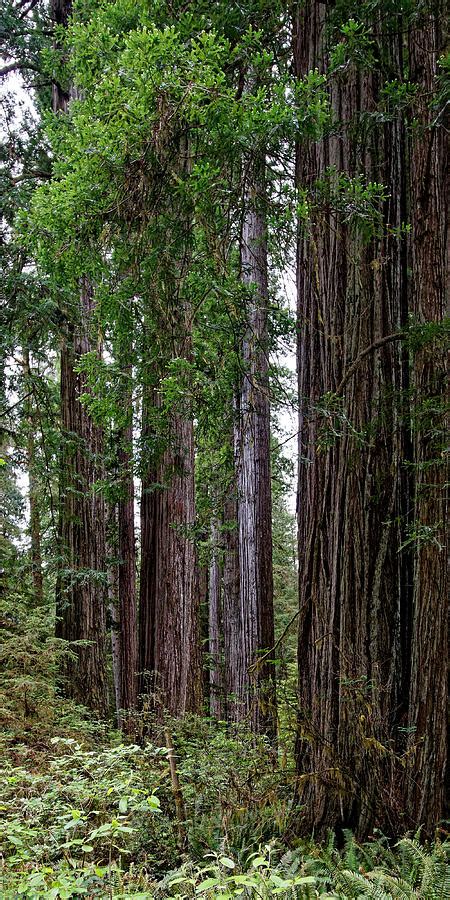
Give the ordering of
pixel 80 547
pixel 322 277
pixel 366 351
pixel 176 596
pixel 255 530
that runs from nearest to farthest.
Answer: pixel 366 351 < pixel 322 277 < pixel 255 530 < pixel 80 547 < pixel 176 596

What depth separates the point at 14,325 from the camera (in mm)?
7160

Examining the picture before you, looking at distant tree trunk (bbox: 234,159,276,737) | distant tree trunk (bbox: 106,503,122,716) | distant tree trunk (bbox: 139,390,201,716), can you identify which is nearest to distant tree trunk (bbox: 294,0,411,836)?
distant tree trunk (bbox: 234,159,276,737)

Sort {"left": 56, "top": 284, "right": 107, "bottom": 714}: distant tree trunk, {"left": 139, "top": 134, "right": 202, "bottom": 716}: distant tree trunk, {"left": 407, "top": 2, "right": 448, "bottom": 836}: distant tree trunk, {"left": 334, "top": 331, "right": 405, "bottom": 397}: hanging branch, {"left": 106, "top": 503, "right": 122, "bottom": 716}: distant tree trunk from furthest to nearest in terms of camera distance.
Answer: {"left": 106, "top": 503, "right": 122, "bottom": 716}: distant tree trunk, {"left": 139, "top": 134, "right": 202, "bottom": 716}: distant tree trunk, {"left": 56, "top": 284, "right": 107, "bottom": 714}: distant tree trunk, {"left": 334, "top": 331, "right": 405, "bottom": 397}: hanging branch, {"left": 407, "top": 2, "right": 448, "bottom": 836}: distant tree trunk

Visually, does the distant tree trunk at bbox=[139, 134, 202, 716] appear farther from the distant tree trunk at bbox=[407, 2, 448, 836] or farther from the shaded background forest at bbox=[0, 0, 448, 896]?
the distant tree trunk at bbox=[407, 2, 448, 836]

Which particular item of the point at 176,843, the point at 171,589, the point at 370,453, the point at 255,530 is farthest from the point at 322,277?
the point at 171,589

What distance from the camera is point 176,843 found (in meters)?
4.04

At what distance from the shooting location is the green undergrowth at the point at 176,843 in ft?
9.45

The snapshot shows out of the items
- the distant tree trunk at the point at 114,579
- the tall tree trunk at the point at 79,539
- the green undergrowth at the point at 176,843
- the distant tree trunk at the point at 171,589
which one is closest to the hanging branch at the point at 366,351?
the green undergrowth at the point at 176,843

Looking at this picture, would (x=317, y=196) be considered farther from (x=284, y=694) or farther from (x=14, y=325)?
(x=14, y=325)

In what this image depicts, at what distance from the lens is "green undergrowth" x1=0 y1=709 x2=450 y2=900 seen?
113 inches

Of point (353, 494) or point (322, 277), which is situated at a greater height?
point (322, 277)

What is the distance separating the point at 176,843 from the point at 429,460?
2749mm

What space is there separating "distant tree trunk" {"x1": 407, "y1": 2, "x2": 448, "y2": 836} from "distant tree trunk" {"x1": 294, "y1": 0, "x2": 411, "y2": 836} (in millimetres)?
169

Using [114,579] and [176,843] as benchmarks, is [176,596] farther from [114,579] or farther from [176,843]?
[114,579]
